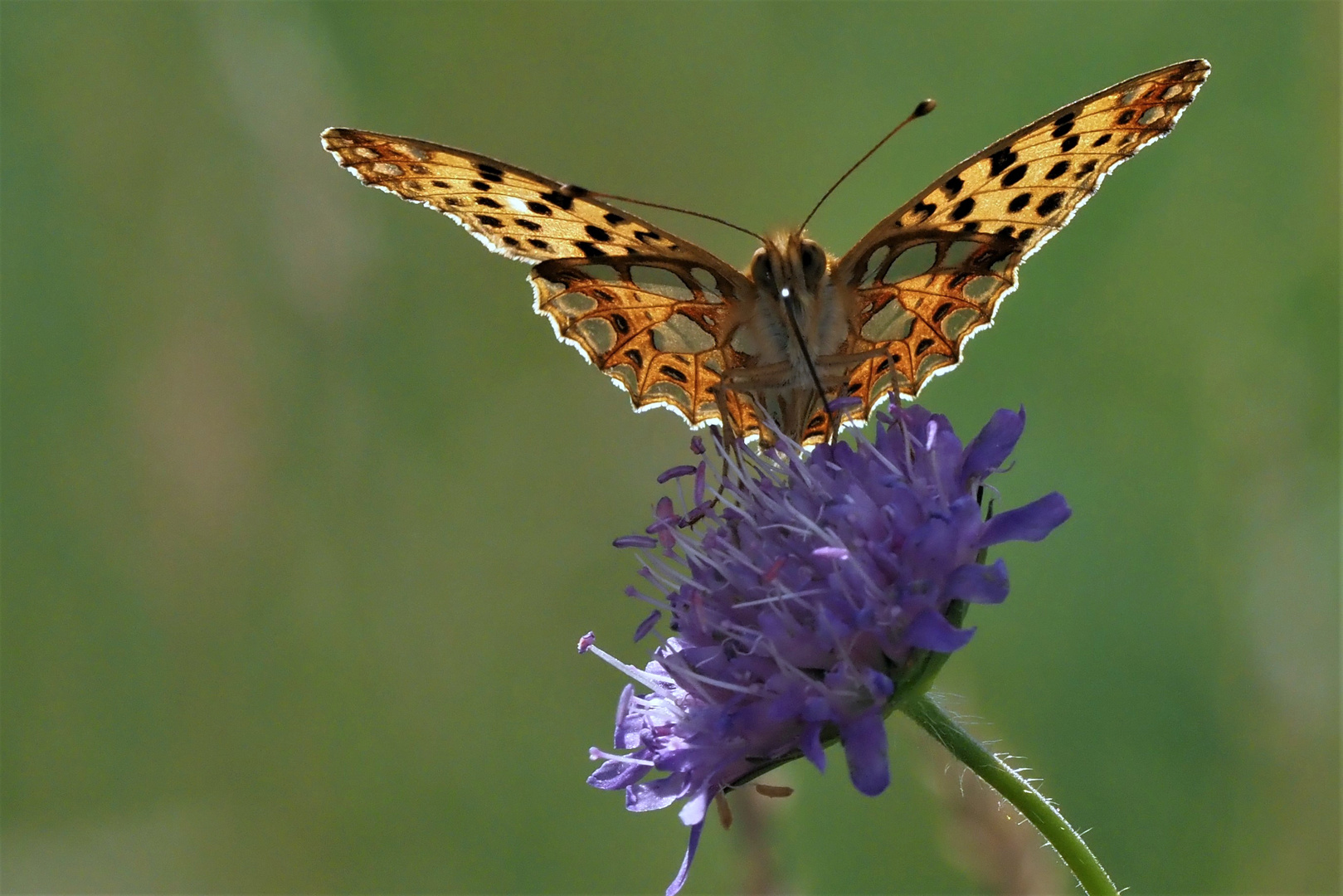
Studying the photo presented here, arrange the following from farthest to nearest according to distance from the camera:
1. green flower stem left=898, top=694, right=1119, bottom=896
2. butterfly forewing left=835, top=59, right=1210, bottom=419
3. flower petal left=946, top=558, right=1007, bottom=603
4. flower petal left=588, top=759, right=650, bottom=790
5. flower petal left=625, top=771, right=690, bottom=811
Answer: butterfly forewing left=835, top=59, right=1210, bottom=419
flower petal left=588, top=759, right=650, bottom=790
flower petal left=625, top=771, right=690, bottom=811
flower petal left=946, top=558, right=1007, bottom=603
green flower stem left=898, top=694, right=1119, bottom=896

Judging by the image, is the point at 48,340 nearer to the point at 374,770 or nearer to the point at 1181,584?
the point at 374,770

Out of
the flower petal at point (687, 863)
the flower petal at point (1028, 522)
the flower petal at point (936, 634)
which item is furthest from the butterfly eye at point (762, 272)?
the flower petal at point (687, 863)

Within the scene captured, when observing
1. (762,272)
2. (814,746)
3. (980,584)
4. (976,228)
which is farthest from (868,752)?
(976,228)

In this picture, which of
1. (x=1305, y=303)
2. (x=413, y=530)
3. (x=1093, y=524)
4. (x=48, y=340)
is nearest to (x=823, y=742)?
(x=1093, y=524)

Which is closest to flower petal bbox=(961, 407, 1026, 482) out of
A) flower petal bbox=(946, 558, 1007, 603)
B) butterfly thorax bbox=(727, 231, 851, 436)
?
flower petal bbox=(946, 558, 1007, 603)

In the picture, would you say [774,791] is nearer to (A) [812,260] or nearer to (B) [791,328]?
(B) [791,328]

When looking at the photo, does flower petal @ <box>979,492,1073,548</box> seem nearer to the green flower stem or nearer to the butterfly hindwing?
the green flower stem
